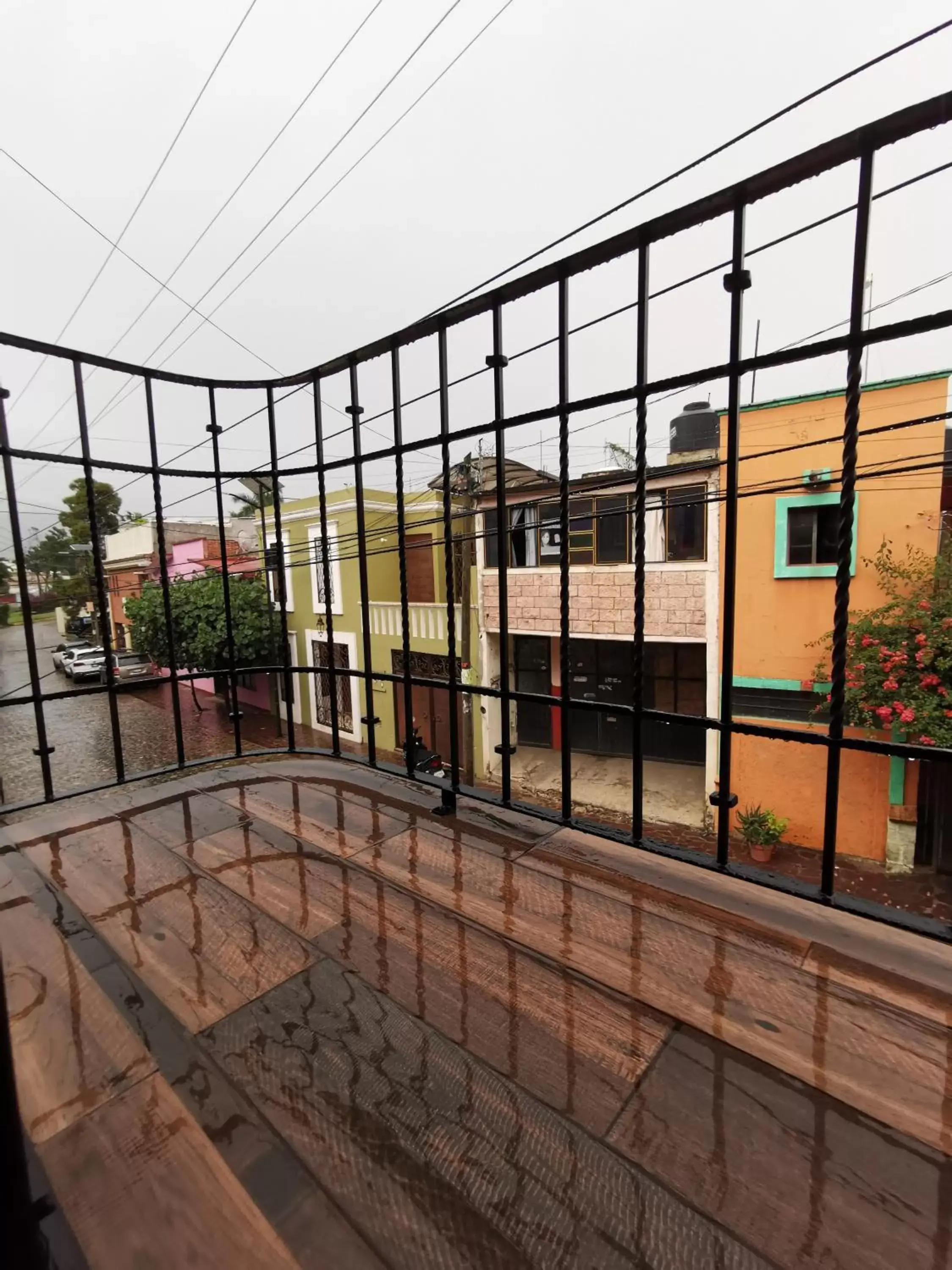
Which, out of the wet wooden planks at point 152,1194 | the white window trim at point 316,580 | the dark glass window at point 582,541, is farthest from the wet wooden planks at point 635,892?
the white window trim at point 316,580

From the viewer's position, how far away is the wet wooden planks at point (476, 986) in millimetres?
1191

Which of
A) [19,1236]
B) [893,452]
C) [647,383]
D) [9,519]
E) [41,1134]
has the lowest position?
[41,1134]

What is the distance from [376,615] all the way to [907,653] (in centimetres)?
958

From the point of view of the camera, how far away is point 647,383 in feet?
5.67

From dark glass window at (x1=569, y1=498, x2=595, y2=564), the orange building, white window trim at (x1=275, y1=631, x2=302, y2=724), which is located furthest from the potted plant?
white window trim at (x1=275, y1=631, x2=302, y2=724)

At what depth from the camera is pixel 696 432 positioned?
31.8 ft

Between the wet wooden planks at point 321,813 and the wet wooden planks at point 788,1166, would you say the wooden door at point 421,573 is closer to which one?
the wet wooden planks at point 321,813

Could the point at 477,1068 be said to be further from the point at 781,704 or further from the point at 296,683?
the point at 296,683

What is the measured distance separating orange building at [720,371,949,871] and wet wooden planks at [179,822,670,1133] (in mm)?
7010

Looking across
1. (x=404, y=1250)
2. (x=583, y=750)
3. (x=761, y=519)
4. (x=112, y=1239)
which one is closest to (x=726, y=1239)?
(x=404, y=1250)

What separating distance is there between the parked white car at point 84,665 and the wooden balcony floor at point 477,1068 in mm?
22545

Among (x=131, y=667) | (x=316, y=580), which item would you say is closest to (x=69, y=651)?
(x=131, y=667)

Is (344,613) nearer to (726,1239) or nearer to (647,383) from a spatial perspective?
(647,383)

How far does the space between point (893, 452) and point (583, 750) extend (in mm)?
8304
